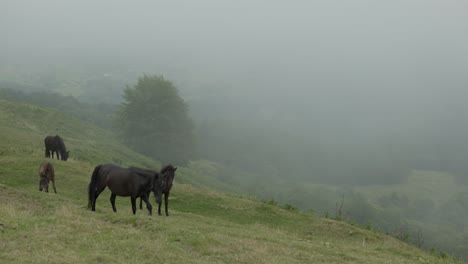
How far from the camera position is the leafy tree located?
248 ft

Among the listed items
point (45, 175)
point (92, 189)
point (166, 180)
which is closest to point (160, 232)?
point (92, 189)

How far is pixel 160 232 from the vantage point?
47.9ft

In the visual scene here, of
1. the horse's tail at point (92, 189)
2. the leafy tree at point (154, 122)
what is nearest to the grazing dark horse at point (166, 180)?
the horse's tail at point (92, 189)

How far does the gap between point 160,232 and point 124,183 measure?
183 inches

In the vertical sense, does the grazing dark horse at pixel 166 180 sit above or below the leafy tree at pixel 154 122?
below

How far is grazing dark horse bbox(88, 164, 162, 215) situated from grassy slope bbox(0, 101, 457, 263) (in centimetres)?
88

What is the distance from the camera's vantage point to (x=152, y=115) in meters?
76.5

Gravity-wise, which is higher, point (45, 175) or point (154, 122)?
point (154, 122)

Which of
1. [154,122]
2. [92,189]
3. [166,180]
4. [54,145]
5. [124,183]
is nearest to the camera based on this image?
[124,183]

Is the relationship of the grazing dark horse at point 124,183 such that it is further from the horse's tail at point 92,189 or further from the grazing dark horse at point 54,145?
the grazing dark horse at point 54,145

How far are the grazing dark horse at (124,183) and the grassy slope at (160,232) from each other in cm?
88

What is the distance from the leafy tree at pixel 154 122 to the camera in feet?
248

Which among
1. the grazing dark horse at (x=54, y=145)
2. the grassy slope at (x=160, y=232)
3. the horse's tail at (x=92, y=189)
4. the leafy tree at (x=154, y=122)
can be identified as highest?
the leafy tree at (x=154, y=122)

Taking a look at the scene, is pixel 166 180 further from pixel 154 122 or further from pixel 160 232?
pixel 154 122
